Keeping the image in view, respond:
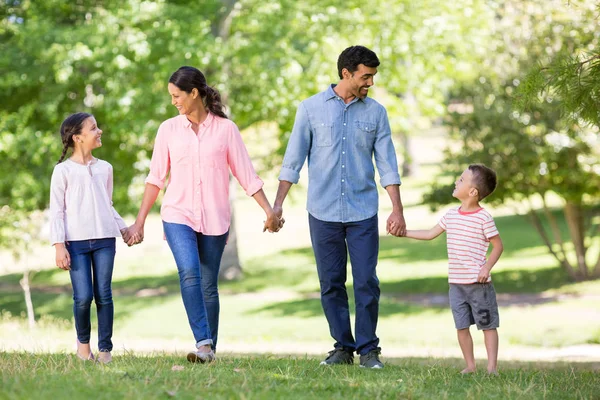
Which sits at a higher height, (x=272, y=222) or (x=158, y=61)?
(x=158, y=61)

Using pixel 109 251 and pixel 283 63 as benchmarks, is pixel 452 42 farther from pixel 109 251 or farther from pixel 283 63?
pixel 109 251

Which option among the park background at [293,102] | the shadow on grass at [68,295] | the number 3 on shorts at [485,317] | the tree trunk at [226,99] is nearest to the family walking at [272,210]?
the number 3 on shorts at [485,317]

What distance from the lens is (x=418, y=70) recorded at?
21953 millimetres

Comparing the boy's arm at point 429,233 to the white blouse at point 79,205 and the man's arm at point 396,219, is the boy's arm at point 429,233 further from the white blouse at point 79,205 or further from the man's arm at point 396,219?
the white blouse at point 79,205

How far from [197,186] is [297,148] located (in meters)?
0.89

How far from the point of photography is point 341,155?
6.97 meters

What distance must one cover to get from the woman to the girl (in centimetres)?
25

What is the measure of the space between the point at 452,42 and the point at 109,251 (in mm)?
16135

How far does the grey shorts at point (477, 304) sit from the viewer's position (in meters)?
6.66

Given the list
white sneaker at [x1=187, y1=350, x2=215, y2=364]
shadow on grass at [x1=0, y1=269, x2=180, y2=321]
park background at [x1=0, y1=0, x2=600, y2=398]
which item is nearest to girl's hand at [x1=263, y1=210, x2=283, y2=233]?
white sneaker at [x1=187, y1=350, x2=215, y2=364]

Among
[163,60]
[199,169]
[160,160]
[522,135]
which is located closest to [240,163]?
[199,169]

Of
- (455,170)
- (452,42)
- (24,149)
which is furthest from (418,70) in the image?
(24,149)

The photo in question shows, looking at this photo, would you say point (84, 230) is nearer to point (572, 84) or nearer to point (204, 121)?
point (204, 121)

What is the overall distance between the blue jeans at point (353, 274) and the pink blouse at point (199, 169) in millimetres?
733
